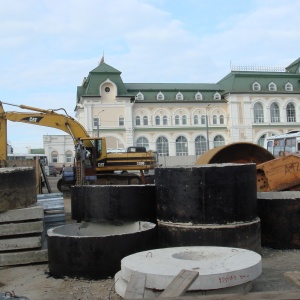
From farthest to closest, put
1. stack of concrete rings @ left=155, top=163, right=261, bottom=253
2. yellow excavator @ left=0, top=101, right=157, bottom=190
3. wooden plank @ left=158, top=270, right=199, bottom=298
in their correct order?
yellow excavator @ left=0, top=101, right=157, bottom=190, stack of concrete rings @ left=155, top=163, right=261, bottom=253, wooden plank @ left=158, top=270, right=199, bottom=298

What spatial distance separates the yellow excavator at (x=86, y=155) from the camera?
15656 millimetres

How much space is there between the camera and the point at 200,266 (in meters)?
3.89

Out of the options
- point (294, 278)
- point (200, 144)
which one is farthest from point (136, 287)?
point (200, 144)

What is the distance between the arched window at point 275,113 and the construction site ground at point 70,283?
182ft

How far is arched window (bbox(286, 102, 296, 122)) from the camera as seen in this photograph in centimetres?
5914

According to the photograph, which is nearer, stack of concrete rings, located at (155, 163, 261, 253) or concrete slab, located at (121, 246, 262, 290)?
concrete slab, located at (121, 246, 262, 290)

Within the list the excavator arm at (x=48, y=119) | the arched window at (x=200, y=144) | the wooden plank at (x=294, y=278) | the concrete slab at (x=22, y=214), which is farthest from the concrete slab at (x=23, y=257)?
the arched window at (x=200, y=144)

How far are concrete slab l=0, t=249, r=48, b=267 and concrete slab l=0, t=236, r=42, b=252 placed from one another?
73 millimetres

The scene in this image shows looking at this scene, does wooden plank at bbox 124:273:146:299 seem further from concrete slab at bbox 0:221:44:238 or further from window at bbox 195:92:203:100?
window at bbox 195:92:203:100

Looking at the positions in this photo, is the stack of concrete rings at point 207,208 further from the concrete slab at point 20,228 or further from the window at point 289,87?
the window at point 289,87

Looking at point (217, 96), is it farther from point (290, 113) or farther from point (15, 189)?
point (15, 189)

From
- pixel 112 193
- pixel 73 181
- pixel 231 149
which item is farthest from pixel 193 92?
pixel 112 193

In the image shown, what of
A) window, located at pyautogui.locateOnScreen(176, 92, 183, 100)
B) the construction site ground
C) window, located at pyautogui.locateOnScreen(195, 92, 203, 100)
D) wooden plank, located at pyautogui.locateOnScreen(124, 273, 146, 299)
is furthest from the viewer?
window, located at pyautogui.locateOnScreen(195, 92, 203, 100)

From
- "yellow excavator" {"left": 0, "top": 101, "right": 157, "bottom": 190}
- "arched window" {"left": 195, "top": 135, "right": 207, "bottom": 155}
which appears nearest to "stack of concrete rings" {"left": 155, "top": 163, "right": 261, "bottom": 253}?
"yellow excavator" {"left": 0, "top": 101, "right": 157, "bottom": 190}
